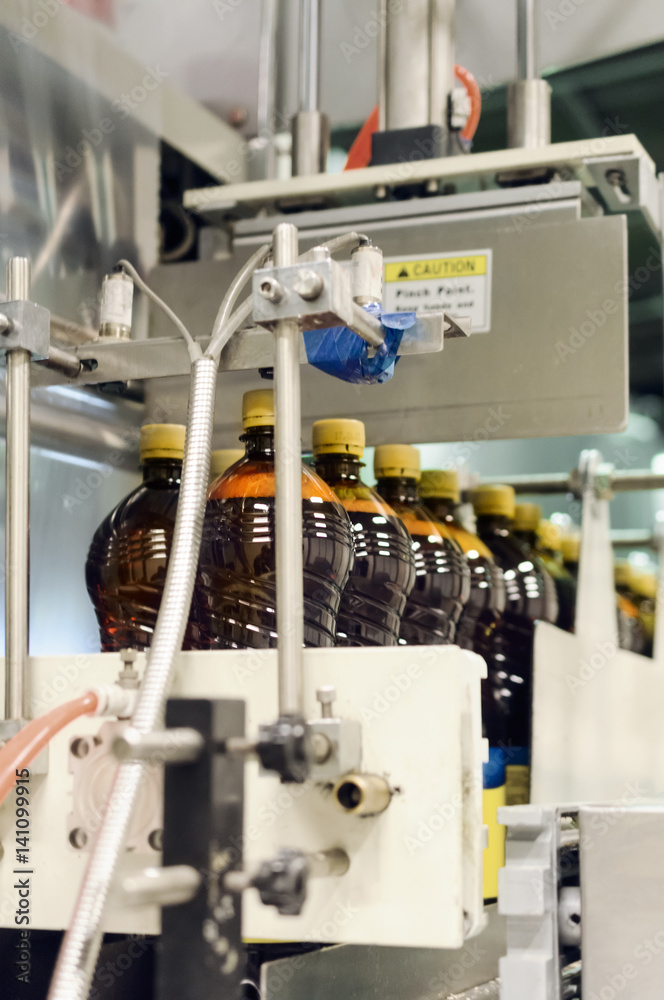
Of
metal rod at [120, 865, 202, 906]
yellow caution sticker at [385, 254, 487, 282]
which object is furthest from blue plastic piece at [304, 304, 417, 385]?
yellow caution sticker at [385, 254, 487, 282]

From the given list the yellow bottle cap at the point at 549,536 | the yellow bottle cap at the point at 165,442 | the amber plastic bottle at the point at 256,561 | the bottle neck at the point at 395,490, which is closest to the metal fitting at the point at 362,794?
the amber plastic bottle at the point at 256,561

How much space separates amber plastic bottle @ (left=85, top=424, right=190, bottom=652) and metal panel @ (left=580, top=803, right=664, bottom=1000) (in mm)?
440

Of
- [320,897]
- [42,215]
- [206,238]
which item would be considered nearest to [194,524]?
[320,897]

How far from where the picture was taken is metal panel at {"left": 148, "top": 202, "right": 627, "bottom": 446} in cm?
117

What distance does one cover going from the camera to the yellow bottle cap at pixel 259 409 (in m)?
0.95

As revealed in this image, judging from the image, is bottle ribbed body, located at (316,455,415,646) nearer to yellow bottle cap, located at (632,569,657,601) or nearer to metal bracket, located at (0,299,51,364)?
metal bracket, located at (0,299,51,364)

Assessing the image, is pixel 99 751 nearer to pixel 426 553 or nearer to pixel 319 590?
pixel 319 590

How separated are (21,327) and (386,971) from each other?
1.92 ft

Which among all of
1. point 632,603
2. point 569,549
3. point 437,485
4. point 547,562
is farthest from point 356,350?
point 632,603

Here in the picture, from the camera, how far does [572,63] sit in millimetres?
1536

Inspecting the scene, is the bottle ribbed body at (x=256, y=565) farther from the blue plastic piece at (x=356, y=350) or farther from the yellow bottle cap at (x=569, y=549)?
the yellow bottle cap at (x=569, y=549)

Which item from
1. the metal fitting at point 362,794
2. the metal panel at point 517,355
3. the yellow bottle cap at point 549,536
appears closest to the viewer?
the metal fitting at point 362,794

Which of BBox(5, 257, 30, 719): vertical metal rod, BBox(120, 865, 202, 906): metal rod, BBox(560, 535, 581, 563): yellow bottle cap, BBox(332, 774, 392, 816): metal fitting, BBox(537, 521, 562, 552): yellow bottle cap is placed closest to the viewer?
BBox(120, 865, 202, 906): metal rod

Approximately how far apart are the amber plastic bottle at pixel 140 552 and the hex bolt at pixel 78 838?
0.88ft
